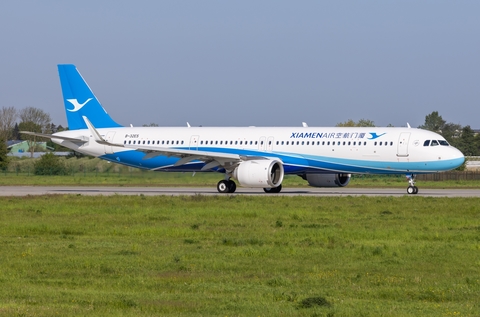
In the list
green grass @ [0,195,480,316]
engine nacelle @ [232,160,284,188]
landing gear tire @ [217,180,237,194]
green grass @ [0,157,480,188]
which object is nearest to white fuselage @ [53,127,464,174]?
landing gear tire @ [217,180,237,194]

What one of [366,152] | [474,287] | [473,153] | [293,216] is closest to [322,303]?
[474,287]

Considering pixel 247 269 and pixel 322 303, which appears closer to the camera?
pixel 322 303

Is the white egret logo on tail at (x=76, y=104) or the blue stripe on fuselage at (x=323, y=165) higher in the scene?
the white egret logo on tail at (x=76, y=104)

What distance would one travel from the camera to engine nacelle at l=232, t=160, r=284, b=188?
3906 cm

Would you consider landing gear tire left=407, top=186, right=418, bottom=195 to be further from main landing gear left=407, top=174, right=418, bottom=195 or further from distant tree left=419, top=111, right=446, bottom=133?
distant tree left=419, top=111, right=446, bottom=133

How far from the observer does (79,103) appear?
157 feet

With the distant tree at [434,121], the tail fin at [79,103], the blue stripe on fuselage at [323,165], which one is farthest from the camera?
the distant tree at [434,121]

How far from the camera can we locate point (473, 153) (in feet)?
435

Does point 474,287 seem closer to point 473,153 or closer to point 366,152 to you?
point 366,152

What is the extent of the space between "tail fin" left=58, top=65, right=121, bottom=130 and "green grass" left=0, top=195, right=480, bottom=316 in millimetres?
18672

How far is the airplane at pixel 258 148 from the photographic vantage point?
129 feet

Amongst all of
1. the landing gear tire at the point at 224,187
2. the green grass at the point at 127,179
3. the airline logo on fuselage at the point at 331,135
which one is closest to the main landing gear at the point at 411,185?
the airline logo on fuselage at the point at 331,135

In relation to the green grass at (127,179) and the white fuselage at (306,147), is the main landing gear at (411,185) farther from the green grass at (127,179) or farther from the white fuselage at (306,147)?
the green grass at (127,179)

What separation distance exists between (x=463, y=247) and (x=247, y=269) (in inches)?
235
